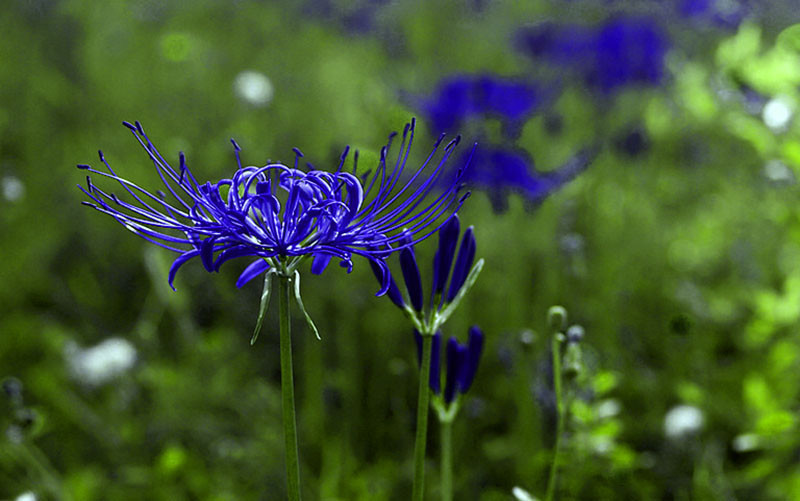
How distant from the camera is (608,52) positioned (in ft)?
12.0

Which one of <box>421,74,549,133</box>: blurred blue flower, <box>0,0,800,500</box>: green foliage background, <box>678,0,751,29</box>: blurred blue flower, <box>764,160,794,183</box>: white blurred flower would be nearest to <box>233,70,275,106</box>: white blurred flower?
<box>0,0,800,500</box>: green foliage background

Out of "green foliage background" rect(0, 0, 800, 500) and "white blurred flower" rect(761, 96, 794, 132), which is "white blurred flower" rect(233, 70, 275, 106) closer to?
"green foliage background" rect(0, 0, 800, 500)

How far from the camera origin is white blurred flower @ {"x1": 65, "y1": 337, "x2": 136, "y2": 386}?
74.4 inches

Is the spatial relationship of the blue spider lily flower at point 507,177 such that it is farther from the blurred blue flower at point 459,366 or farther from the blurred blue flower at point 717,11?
the blurred blue flower at point 717,11

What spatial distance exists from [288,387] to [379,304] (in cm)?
177

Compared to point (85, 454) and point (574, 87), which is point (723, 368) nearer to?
point (85, 454)

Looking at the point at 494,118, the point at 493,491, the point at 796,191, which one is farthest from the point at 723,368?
the point at 494,118

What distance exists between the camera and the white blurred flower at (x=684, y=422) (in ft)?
5.50

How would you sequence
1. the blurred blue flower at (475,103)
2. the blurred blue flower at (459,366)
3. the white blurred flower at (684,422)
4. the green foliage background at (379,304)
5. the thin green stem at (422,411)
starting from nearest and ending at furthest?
the thin green stem at (422,411) → the blurred blue flower at (459,366) → the white blurred flower at (684,422) → the green foliage background at (379,304) → the blurred blue flower at (475,103)

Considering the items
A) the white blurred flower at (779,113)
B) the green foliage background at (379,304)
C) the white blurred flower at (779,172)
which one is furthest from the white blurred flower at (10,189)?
the white blurred flower at (779,172)

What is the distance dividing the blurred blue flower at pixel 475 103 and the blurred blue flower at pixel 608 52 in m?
1.06

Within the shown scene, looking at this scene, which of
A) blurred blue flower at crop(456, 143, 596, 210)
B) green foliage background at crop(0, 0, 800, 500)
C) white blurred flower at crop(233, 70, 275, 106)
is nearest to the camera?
green foliage background at crop(0, 0, 800, 500)

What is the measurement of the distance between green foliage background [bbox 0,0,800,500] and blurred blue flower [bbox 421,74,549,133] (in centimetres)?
30

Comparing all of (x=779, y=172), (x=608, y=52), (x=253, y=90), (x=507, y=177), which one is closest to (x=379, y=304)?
(x=507, y=177)
